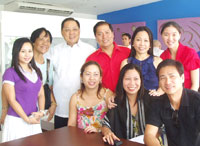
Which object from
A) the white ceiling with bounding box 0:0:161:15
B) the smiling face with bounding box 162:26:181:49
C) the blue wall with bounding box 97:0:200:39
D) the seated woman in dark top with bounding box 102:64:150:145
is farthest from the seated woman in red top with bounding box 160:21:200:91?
the white ceiling with bounding box 0:0:161:15

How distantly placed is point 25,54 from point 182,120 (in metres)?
1.32

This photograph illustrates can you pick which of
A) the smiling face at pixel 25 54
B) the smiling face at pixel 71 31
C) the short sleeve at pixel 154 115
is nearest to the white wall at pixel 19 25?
the smiling face at pixel 71 31

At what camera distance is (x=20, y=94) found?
1.92 m

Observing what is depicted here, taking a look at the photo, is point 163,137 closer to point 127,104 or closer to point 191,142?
point 191,142

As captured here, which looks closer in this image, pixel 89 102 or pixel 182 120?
pixel 182 120

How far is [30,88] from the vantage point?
76.2 inches

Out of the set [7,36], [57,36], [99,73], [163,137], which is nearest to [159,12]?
[57,36]

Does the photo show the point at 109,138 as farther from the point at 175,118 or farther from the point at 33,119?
the point at 33,119

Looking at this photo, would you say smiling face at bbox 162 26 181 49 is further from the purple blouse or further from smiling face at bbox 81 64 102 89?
the purple blouse

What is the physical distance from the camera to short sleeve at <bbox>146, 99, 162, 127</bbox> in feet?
4.58

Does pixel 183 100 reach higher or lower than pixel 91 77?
lower

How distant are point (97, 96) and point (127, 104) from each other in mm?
325

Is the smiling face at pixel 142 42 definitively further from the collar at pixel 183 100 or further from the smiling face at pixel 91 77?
the collar at pixel 183 100

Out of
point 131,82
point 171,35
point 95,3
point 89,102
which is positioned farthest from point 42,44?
point 95,3
